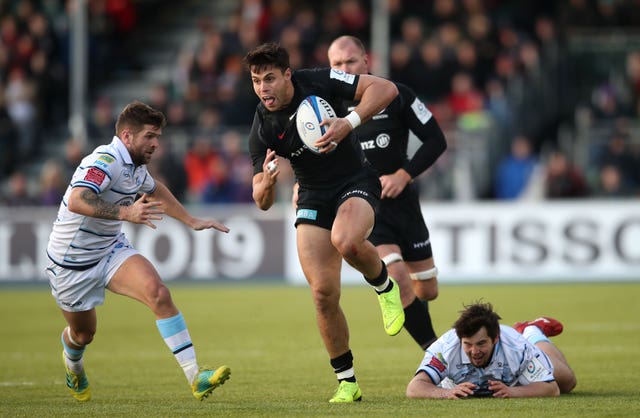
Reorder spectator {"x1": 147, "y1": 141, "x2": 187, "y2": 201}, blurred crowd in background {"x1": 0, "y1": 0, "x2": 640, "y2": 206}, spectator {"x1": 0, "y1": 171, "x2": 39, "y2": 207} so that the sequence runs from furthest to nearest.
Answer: spectator {"x1": 147, "y1": 141, "x2": 187, "y2": 201} → spectator {"x1": 0, "y1": 171, "x2": 39, "y2": 207} → blurred crowd in background {"x1": 0, "y1": 0, "x2": 640, "y2": 206}

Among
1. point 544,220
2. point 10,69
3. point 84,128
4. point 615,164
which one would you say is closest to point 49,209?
point 84,128

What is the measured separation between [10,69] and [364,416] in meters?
20.2

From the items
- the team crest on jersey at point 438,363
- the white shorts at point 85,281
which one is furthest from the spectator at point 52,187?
the team crest on jersey at point 438,363

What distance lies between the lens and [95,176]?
29.0ft

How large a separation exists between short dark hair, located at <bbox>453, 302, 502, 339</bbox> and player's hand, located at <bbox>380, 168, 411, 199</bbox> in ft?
6.42

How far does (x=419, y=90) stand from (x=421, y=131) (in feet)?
42.9

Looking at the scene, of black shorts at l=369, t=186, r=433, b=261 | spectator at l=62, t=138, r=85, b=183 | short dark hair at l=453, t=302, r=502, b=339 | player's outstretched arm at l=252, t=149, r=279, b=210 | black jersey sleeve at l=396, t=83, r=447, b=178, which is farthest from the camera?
spectator at l=62, t=138, r=85, b=183

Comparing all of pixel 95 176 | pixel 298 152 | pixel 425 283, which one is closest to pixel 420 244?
pixel 425 283

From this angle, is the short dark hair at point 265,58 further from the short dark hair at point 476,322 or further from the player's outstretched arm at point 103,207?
the short dark hair at point 476,322

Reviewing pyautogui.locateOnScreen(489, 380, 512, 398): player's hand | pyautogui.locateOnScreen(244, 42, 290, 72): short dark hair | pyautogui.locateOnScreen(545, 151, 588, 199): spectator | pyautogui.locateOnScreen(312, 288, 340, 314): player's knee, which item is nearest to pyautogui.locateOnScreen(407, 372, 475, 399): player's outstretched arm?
pyautogui.locateOnScreen(489, 380, 512, 398): player's hand

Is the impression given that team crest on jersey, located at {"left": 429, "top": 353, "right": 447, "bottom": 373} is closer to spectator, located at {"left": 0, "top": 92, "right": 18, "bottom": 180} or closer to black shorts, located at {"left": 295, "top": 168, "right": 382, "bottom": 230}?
black shorts, located at {"left": 295, "top": 168, "right": 382, "bottom": 230}

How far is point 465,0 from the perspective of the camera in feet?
84.0

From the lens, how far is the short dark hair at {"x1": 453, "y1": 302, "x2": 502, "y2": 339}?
8617 millimetres

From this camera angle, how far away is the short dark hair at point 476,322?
862 cm
